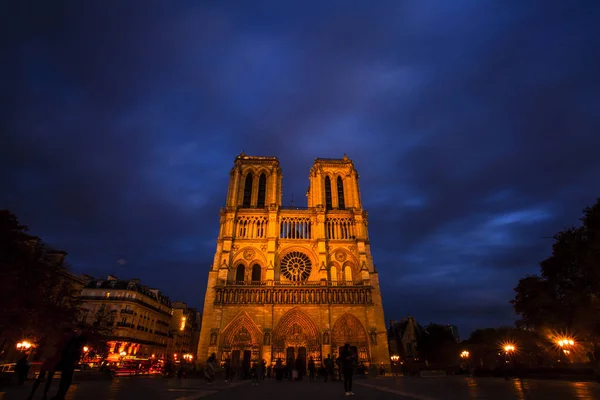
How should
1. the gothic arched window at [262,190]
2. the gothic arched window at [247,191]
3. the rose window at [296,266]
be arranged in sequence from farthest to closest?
the gothic arched window at [262,190] → the gothic arched window at [247,191] → the rose window at [296,266]

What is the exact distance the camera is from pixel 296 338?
3247 centimetres

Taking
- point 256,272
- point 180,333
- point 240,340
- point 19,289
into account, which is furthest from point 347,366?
point 180,333

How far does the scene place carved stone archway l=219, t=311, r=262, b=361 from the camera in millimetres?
31422

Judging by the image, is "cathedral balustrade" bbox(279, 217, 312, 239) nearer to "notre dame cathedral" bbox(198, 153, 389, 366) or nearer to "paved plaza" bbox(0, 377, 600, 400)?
"notre dame cathedral" bbox(198, 153, 389, 366)

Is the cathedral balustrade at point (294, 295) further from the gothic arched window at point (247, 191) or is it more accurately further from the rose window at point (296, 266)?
the gothic arched window at point (247, 191)

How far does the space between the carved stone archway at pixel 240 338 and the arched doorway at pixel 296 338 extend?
1850 millimetres

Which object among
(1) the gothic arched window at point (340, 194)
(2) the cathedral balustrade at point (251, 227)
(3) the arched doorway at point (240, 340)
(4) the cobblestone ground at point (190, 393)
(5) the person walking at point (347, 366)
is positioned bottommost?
(4) the cobblestone ground at point (190, 393)

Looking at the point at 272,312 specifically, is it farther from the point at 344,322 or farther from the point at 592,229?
the point at 592,229

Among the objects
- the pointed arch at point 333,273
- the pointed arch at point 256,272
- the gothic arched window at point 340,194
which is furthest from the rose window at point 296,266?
the gothic arched window at point 340,194

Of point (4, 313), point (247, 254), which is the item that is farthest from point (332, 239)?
point (4, 313)

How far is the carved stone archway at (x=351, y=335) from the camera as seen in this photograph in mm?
31766

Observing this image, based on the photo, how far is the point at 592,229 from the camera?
1788cm

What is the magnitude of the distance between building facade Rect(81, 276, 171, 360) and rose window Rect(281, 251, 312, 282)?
754 inches

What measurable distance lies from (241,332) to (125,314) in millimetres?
15967
